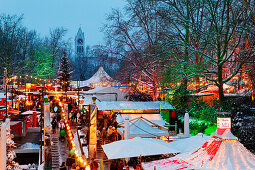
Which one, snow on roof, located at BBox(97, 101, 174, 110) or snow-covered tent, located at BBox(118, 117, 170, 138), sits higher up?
snow on roof, located at BBox(97, 101, 174, 110)

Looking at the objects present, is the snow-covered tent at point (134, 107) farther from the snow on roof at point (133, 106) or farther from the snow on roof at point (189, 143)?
the snow on roof at point (189, 143)

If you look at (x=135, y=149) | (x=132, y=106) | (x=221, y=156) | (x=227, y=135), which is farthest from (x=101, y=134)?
(x=221, y=156)

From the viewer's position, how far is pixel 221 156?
709 centimetres

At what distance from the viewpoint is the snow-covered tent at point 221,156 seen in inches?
272

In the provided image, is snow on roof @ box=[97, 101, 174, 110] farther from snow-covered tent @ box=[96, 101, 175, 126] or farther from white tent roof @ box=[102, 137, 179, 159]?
white tent roof @ box=[102, 137, 179, 159]

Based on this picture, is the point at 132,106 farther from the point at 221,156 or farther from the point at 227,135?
the point at 221,156

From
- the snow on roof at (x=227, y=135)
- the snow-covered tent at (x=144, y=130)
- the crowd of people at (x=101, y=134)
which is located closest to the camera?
the snow on roof at (x=227, y=135)

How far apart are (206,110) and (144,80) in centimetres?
1107

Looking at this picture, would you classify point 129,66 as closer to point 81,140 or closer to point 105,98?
point 105,98

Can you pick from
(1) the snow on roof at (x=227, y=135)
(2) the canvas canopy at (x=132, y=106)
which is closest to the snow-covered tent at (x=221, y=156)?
(1) the snow on roof at (x=227, y=135)

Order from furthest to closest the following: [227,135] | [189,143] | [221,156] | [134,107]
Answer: [134,107] < [189,143] < [227,135] < [221,156]

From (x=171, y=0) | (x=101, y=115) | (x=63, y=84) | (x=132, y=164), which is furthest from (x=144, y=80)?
(x=63, y=84)

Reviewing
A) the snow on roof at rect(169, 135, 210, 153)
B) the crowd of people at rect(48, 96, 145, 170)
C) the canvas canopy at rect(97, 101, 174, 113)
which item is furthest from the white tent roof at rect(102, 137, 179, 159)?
the canvas canopy at rect(97, 101, 174, 113)

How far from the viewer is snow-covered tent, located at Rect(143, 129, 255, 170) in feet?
22.6
